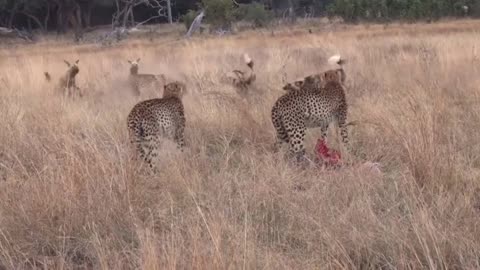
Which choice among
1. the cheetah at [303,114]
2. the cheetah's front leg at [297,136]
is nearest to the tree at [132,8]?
the cheetah at [303,114]

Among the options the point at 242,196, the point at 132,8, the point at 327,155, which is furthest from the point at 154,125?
the point at 132,8

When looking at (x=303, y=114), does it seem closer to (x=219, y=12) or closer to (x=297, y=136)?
(x=297, y=136)

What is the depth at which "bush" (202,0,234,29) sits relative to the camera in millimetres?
27906

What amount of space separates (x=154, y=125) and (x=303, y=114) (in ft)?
4.83

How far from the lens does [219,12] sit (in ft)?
92.4

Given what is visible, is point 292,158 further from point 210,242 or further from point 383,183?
point 210,242

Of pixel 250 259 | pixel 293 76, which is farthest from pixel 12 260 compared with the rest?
pixel 293 76

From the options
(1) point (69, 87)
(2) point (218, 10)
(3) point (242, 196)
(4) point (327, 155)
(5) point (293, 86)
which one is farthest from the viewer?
(2) point (218, 10)

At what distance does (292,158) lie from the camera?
5.68 metres

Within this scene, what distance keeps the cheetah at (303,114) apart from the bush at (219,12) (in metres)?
22.0

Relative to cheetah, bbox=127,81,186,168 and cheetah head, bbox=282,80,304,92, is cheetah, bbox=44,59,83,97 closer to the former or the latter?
cheetah, bbox=127,81,186,168

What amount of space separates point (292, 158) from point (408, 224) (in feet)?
7.26

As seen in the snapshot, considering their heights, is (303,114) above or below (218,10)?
below

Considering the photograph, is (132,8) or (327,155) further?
(132,8)
